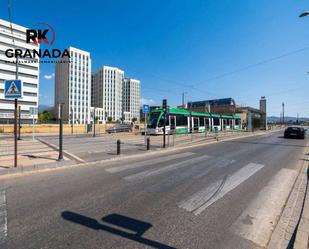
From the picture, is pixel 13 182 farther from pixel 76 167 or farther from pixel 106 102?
pixel 106 102

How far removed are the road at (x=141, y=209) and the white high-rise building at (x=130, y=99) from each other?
13660 cm

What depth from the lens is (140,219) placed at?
3.50 meters

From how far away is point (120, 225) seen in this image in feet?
10.7

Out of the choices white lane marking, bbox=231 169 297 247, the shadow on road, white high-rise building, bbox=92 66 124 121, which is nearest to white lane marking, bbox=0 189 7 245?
the shadow on road

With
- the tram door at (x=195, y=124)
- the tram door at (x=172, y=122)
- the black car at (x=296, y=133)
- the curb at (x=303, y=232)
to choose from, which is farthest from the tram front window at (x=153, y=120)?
the curb at (x=303, y=232)

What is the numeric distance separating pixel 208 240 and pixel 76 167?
6207 millimetres

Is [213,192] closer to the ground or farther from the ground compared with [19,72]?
closer to the ground

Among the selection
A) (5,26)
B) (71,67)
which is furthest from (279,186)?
(71,67)

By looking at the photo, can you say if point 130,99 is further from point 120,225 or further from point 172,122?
point 120,225

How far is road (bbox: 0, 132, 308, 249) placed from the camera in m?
2.91

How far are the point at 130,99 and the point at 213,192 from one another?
14272 centimetres

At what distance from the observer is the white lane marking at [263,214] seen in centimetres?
315

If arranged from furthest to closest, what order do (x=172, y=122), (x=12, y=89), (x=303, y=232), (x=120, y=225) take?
(x=172, y=122) < (x=12, y=89) < (x=120, y=225) < (x=303, y=232)

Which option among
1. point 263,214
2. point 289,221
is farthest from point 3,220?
point 289,221
